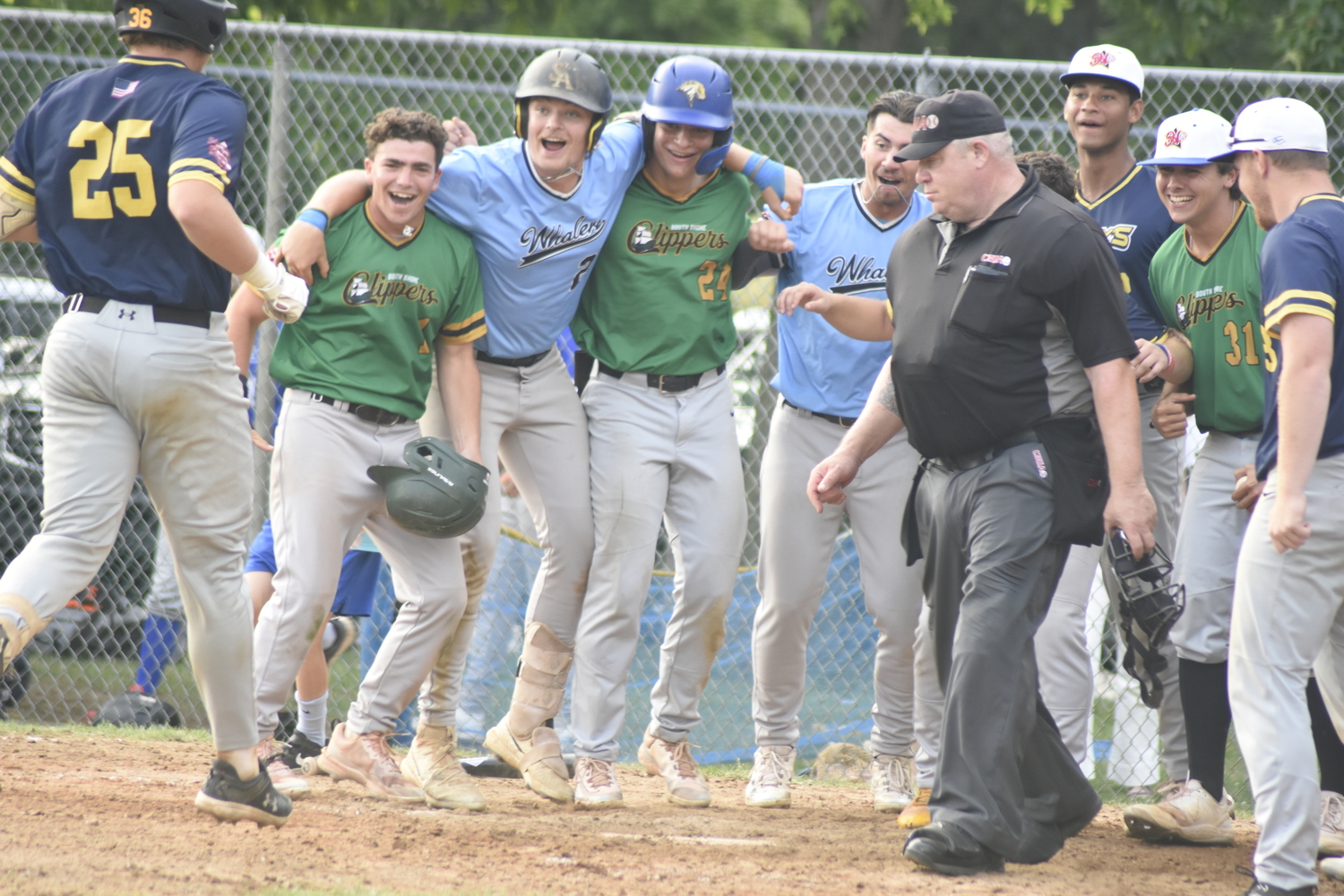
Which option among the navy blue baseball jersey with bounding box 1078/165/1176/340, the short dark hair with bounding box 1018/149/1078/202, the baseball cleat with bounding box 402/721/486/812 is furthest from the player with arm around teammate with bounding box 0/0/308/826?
the navy blue baseball jersey with bounding box 1078/165/1176/340

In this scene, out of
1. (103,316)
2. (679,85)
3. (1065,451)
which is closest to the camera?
(103,316)

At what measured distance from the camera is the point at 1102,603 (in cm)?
602

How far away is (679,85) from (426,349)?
1263 mm

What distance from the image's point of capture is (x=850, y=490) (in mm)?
4895

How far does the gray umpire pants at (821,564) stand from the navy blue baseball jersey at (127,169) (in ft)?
7.12

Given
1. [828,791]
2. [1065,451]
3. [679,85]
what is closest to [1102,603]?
[828,791]

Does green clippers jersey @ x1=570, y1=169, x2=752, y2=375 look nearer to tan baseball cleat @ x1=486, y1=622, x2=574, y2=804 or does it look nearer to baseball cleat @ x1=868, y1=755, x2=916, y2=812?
tan baseball cleat @ x1=486, y1=622, x2=574, y2=804

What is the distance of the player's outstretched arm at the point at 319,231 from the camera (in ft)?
14.3

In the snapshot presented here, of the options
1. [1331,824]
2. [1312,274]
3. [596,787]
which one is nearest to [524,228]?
[596,787]

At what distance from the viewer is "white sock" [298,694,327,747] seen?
5.22 metres

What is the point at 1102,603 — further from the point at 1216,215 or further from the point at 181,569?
the point at 181,569

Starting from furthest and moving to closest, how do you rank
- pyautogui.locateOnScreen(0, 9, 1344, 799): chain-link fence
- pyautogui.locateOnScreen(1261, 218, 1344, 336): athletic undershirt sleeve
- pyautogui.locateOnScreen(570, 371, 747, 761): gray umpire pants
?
pyautogui.locateOnScreen(0, 9, 1344, 799): chain-link fence → pyautogui.locateOnScreen(570, 371, 747, 761): gray umpire pants → pyautogui.locateOnScreen(1261, 218, 1344, 336): athletic undershirt sleeve

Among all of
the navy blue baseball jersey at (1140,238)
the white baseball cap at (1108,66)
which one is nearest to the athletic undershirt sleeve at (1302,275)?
Answer: the navy blue baseball jersey at (1140,238)

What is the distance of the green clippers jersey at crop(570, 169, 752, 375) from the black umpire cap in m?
1.06
